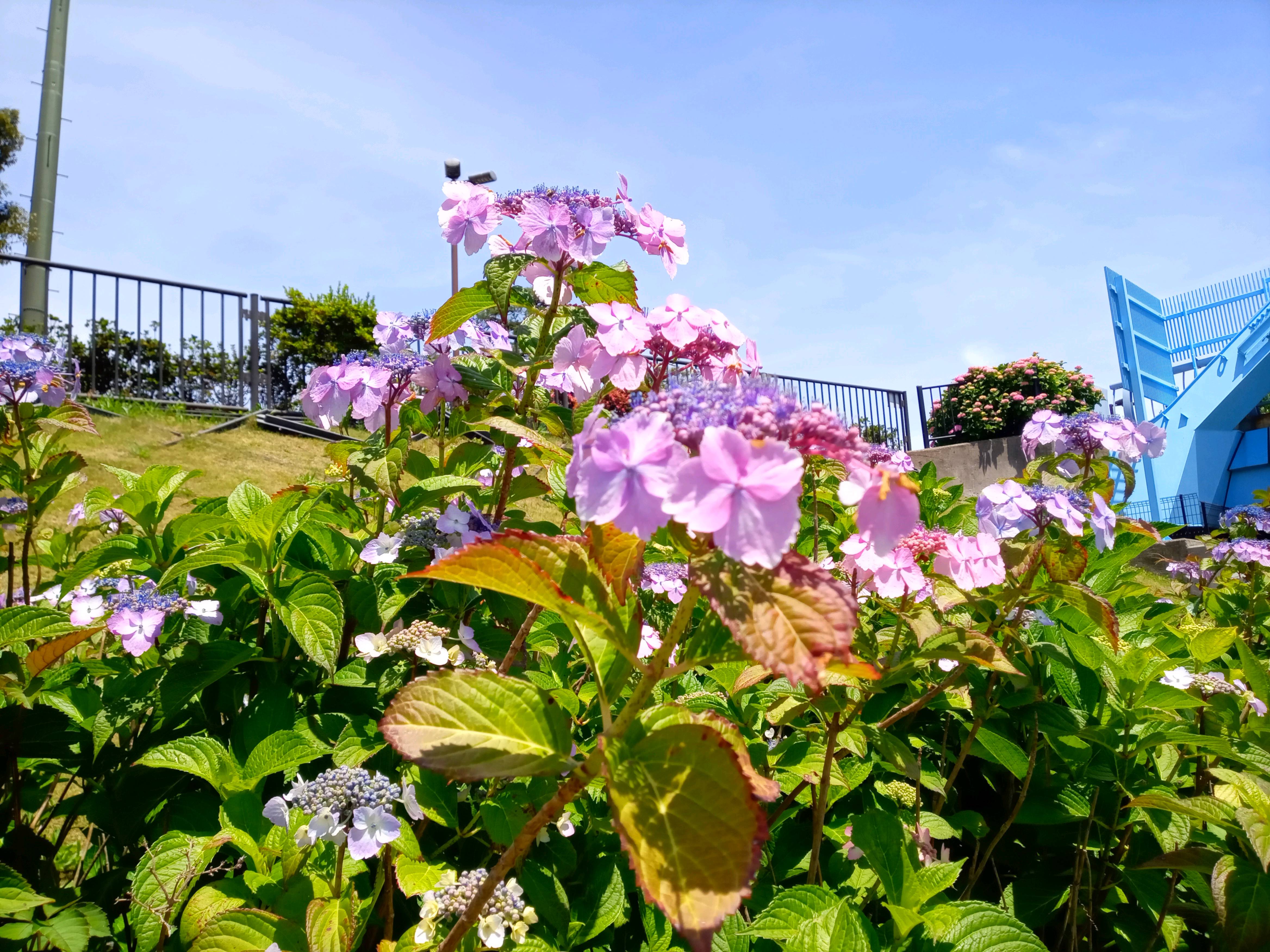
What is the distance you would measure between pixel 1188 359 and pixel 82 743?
49.6 ft

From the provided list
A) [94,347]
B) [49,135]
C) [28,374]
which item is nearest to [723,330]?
[28,374]

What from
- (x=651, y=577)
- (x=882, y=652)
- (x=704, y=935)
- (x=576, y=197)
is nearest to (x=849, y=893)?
(x=882, y=652)

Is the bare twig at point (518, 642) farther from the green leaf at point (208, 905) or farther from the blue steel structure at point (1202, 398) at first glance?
the blue steel structure at point (1202, 398)

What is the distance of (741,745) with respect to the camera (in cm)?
89

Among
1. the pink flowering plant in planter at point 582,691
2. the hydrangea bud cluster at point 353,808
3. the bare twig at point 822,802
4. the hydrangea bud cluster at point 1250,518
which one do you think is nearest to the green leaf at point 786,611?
the pink flowering plant in planter at point 582,691

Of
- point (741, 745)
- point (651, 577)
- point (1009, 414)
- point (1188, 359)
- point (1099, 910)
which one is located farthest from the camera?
point (1188, 359)

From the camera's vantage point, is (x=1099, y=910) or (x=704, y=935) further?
(x=1099, y=910)

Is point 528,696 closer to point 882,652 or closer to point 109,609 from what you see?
point 882,652

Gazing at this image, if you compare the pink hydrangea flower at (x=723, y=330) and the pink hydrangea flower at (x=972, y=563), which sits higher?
the pink hydrangea flower at (x=723, y=330)

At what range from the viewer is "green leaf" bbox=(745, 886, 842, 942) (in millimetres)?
1307

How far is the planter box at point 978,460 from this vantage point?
33.9ft

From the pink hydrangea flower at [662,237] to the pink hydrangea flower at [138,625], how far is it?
1373 mm

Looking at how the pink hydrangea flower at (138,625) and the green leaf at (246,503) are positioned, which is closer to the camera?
the pink hydrangea flower at (138,625)

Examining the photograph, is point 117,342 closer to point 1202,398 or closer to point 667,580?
point 667,580
